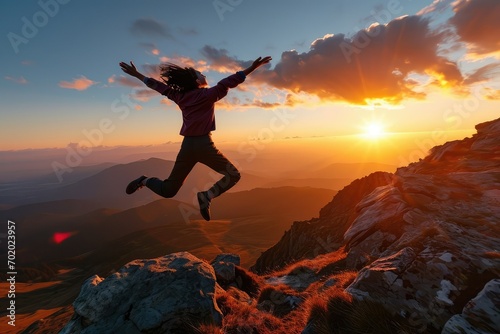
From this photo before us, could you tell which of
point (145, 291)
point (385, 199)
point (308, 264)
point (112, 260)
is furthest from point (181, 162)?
point (112, 260)

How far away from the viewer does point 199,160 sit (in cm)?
646

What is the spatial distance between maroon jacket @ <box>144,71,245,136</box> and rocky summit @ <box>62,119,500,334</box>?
420 cm

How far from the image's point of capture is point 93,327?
250 inches

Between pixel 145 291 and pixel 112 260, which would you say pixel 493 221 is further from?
pixel 112 260

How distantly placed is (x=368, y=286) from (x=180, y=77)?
627 cm

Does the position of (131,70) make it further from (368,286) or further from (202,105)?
(368,286)

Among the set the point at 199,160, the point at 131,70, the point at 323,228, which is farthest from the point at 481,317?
the point at 323,228

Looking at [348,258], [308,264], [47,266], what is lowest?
[47,266]

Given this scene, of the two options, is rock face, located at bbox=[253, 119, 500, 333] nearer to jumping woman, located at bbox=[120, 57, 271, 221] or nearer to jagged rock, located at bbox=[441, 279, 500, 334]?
jagged rock, located at bbox=[441, 279, 500, 334]

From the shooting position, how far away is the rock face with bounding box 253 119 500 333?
4355 millimetres

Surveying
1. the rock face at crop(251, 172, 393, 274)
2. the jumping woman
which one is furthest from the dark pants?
the rock face at crop(251, 172, 393, 274)

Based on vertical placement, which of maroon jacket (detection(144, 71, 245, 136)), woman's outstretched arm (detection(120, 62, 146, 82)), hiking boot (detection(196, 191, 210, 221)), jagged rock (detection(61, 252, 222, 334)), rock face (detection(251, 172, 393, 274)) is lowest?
rock face (detection(251, 172, 393, 274))

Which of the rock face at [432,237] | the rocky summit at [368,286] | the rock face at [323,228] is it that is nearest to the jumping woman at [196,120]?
the rocky summit at [368,286]

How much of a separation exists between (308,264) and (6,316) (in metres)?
109
